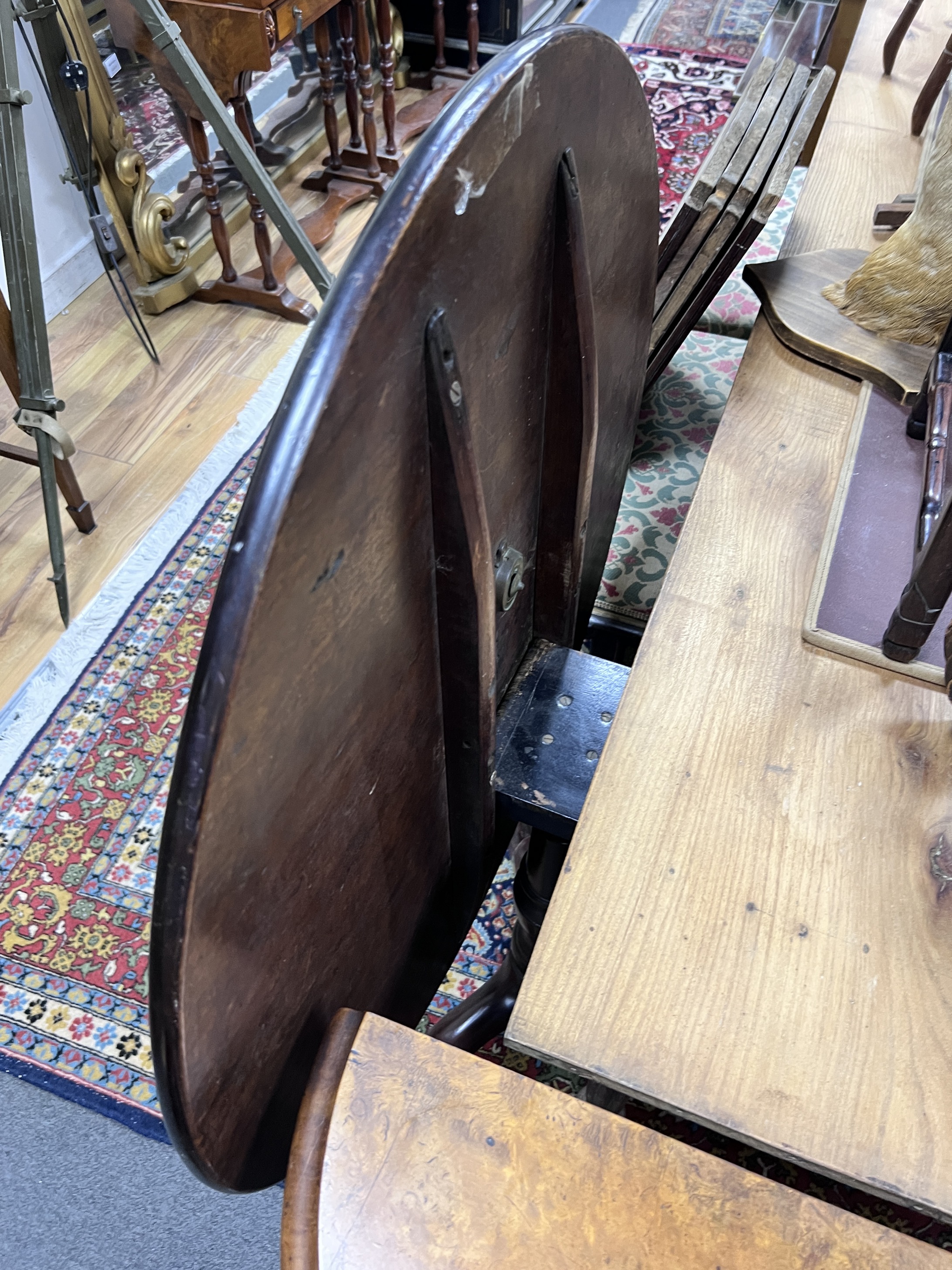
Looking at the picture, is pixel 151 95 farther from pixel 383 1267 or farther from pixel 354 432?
pixel 383 1267

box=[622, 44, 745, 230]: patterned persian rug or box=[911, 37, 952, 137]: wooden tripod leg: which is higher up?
box=[911, 37, 952, 137]: wooden tripod leg

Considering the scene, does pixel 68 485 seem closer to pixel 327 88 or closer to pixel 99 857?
pixel 99 857

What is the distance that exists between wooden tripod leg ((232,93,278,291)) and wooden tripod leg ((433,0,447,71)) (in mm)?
1175

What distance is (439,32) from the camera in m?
3.27

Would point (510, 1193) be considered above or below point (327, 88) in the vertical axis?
below

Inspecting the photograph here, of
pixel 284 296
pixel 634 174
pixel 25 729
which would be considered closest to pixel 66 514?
pixel 25 729

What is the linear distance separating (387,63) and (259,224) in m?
0.83

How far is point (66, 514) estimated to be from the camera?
6.29ft

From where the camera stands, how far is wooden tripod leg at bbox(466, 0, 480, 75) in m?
3.16

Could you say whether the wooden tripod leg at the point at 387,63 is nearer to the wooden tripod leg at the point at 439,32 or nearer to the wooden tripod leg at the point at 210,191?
the wooden tripod leg at the point at 439,32

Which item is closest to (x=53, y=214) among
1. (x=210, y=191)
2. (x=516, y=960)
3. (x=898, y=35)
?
(x=210, y=191)

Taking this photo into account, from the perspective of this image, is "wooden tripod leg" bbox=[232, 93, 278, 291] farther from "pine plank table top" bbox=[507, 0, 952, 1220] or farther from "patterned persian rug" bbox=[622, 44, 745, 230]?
"pine plank table top" bbox=[507, 0, 952, 1220]

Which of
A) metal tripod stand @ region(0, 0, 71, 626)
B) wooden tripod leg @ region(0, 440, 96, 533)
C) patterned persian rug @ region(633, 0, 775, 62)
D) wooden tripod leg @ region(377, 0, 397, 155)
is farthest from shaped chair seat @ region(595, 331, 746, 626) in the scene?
patterned persian rug @ region(633, 0, 775, 62)

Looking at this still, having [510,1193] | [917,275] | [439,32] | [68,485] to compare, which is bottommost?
[68,485]
